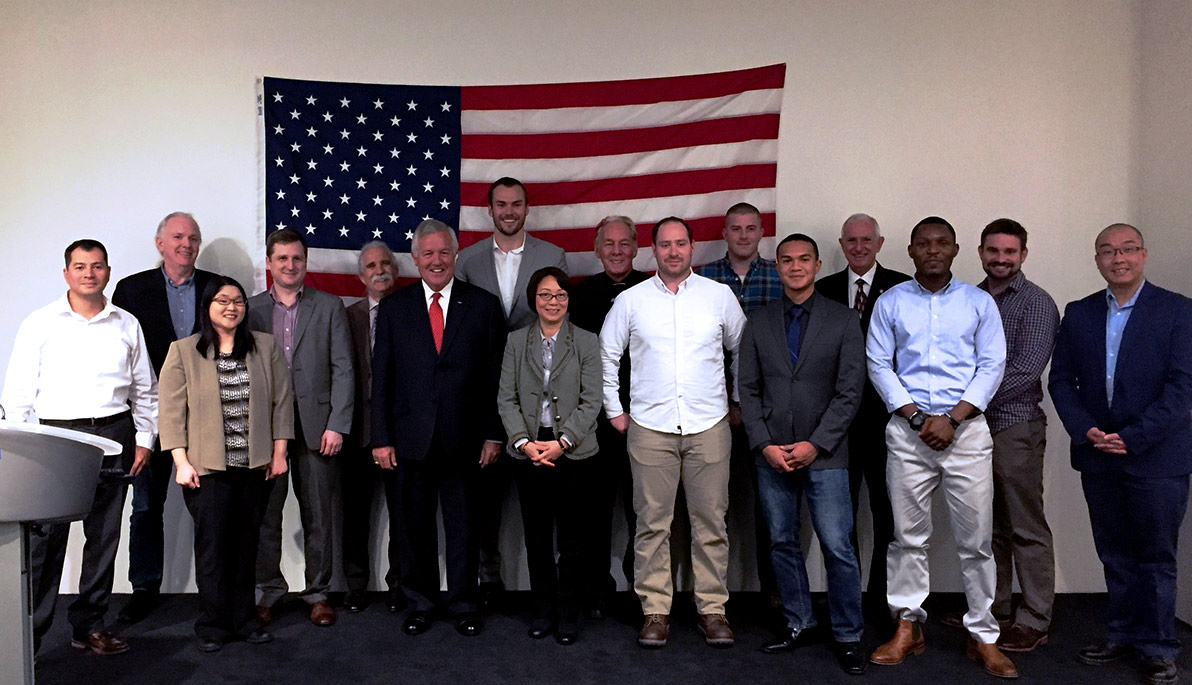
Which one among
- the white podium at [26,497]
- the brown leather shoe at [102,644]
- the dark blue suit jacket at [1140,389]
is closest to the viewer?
the white podium at [26,497]

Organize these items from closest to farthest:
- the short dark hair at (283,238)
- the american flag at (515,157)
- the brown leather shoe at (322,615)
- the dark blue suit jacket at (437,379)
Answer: the dark blue suit jacket at (437,379) < the brown leather shoe at (322,615) < the short dark hair at (283,238) < the american flag at (515,157)

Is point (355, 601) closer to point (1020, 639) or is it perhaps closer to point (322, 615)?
point (322, 615)

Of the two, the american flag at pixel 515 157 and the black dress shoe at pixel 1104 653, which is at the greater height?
the american flag at pixel 515 157

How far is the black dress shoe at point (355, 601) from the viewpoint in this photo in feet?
15.6

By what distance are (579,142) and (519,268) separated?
0.99m

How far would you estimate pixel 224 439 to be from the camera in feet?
13.3

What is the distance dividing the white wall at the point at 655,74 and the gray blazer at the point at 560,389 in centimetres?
170

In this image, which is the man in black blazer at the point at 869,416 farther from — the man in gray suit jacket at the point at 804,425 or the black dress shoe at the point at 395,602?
the black dress shoe at the point at 395,602

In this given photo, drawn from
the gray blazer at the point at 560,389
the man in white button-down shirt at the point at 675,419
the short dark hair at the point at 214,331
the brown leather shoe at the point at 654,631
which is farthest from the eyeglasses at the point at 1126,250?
the short dark hair at the point at 214,331

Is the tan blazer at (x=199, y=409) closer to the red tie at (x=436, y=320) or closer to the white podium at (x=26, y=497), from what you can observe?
the red tie at (x=436, y=320)

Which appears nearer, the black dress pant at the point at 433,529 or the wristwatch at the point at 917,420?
the wristwatch at the point at 917,420

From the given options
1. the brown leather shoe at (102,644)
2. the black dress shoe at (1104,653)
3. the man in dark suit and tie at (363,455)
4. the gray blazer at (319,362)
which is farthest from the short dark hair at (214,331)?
the black dress shoe at (1104,653)

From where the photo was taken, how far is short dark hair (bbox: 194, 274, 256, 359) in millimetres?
4066

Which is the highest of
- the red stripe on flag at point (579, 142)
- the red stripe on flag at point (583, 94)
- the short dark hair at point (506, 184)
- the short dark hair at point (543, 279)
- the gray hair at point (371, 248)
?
the red stripe on flag at point (583, 94)
